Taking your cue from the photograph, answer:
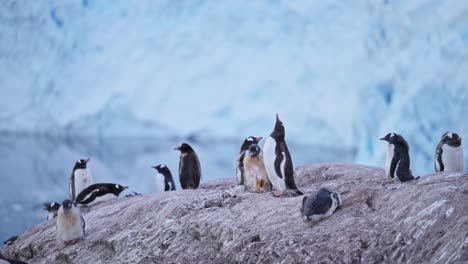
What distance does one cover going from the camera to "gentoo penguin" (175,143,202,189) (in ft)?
28.8

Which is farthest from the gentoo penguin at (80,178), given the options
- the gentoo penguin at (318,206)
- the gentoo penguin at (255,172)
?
the gentoo penguin at (318,206)

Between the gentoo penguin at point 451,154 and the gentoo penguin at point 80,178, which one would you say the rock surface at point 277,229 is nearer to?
the gentoo penguin at point 451,154

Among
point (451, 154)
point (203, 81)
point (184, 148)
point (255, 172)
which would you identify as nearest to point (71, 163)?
point (203, 81)

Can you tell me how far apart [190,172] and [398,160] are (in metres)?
3.58

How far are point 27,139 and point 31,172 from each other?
65cm

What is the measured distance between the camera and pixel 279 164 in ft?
20.1

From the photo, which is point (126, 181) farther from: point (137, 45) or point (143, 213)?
point (143, 213)

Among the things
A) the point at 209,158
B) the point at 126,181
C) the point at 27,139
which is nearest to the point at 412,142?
the point at 209,158

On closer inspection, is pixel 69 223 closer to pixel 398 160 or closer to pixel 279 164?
pixel 279 164

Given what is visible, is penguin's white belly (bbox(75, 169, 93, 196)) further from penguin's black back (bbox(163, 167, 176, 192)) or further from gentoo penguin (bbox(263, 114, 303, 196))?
gentoo penguin (bbox(263, 114, 303, 196))

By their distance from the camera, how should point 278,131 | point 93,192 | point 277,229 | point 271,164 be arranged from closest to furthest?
point 277,229
point 271,164
point 278,131
point 93,192

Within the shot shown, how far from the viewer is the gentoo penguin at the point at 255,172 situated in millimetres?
6742

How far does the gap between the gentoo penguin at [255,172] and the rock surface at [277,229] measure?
7.5 inches

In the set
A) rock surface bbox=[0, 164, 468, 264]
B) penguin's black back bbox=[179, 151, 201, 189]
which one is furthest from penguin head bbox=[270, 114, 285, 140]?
penguin's black back bbox=[179, 151, 201, 189]
